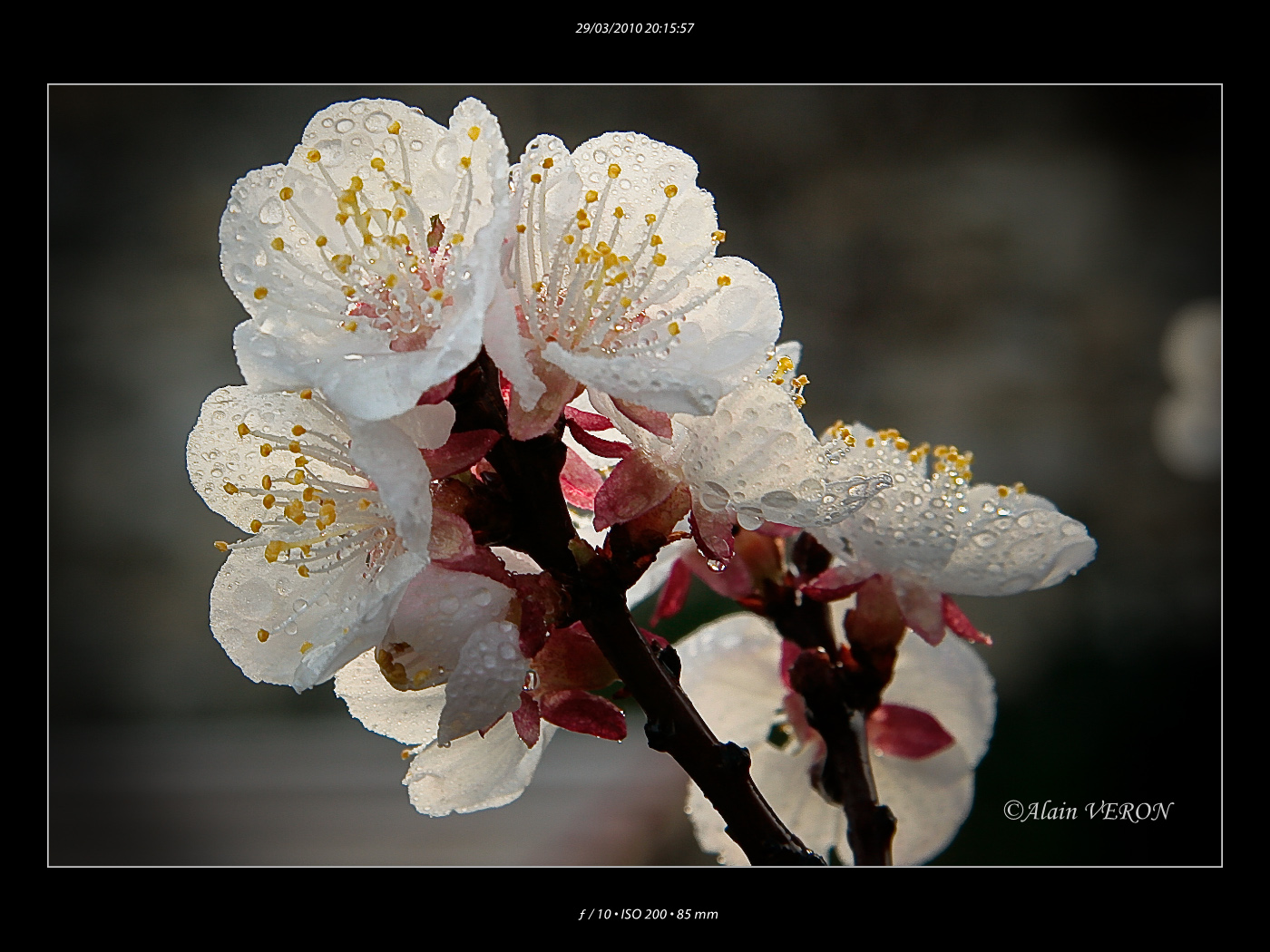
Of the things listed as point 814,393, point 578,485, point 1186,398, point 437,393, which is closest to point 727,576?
point 578,485

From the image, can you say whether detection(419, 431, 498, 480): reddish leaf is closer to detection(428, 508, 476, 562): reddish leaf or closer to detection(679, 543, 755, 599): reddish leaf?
detection(428, 508, 476, 562): reddish leaf

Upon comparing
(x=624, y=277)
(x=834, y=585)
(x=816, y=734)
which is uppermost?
(x=624, y=277)

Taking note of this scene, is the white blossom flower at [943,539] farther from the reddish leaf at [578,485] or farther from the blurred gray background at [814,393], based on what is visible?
the blurred gray background at [814,393]

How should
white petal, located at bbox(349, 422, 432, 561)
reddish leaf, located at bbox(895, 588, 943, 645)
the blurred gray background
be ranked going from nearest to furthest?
white petal, located at bbox(349, 422, 432, 561)
reddish leaf, located at bbox(895, 588, 943, 645)
the blurred gray background

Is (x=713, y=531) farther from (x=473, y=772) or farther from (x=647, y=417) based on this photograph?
(x=473, y=772)

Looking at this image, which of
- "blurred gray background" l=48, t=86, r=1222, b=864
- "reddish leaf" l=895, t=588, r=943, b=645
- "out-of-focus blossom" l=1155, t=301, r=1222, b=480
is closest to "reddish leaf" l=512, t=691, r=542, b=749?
"reddish leaf" l=895, t=588, r=943, b=645
